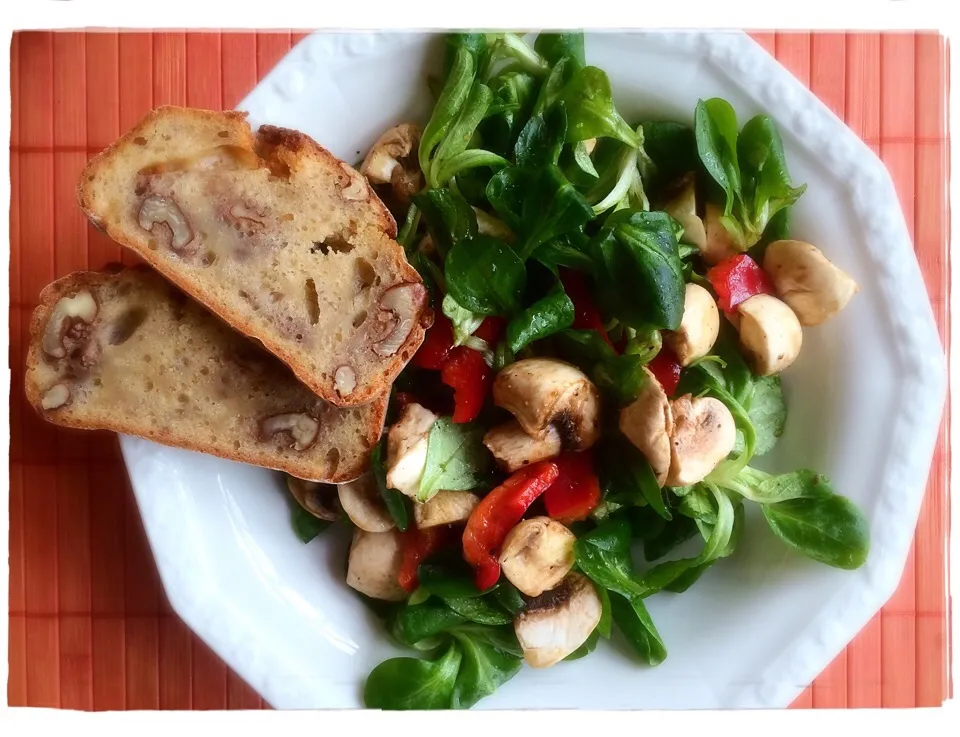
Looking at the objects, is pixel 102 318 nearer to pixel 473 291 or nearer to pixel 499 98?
pixel 473 291

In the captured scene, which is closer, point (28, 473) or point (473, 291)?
point (473, 291)

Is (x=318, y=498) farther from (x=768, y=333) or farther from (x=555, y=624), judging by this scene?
(x=768, y=333)

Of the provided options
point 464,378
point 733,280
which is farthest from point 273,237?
point 733,280

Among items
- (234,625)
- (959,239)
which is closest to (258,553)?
(234,625)

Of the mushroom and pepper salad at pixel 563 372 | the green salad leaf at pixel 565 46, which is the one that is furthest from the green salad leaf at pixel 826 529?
the green salad leaf at pixel 565 46

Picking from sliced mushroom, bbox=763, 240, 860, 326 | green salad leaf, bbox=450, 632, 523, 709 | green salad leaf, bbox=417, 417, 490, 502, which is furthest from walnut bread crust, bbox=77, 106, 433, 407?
sliced mushroom, bbox=763, 240, 860, 326

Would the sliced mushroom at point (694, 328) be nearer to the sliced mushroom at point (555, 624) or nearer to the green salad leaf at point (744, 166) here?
the green salad leaf at point (744, 166)
